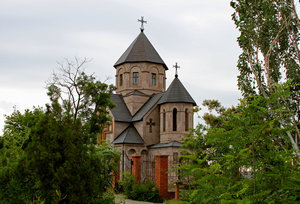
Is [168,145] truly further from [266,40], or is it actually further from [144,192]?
[266,40]

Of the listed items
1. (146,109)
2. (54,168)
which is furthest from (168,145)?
(54,168)

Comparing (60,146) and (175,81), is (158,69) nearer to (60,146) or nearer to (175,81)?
(175,81)

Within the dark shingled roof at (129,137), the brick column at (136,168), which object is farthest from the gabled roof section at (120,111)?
the brick column at (136,168)

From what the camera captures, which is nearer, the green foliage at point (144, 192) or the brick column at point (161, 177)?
the green foliage at point (144, 192)

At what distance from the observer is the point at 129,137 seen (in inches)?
1094

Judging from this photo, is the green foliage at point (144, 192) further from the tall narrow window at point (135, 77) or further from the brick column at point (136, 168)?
the tall narrow window at point (135, 77)

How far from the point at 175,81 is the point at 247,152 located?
25776 millimetres

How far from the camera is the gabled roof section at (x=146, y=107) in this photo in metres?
28.5

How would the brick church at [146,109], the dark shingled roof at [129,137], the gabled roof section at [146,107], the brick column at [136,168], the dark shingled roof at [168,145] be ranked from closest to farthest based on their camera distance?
the brick column at [136,168] < the dark shingled roof at [168,145] < the brick church at [146,109] < the dark shingled roof at [129,137] < the gabled roof section at [146,107]

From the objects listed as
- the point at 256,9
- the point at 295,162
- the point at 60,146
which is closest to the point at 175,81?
the point at 256,9

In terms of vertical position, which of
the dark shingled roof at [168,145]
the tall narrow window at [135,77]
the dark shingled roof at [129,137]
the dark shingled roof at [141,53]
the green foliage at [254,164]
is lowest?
the green foliage at [254,164]

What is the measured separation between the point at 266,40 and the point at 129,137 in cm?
1555

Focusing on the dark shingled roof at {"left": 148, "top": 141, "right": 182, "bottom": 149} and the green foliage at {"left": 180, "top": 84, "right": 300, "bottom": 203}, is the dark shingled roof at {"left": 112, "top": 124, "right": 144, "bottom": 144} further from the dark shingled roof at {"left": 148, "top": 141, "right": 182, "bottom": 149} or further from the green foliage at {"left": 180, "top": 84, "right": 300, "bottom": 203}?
the green foliage at {"left": 180, "top": 84, "right": 300, "bottom": 203}

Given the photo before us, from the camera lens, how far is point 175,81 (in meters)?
28.8
